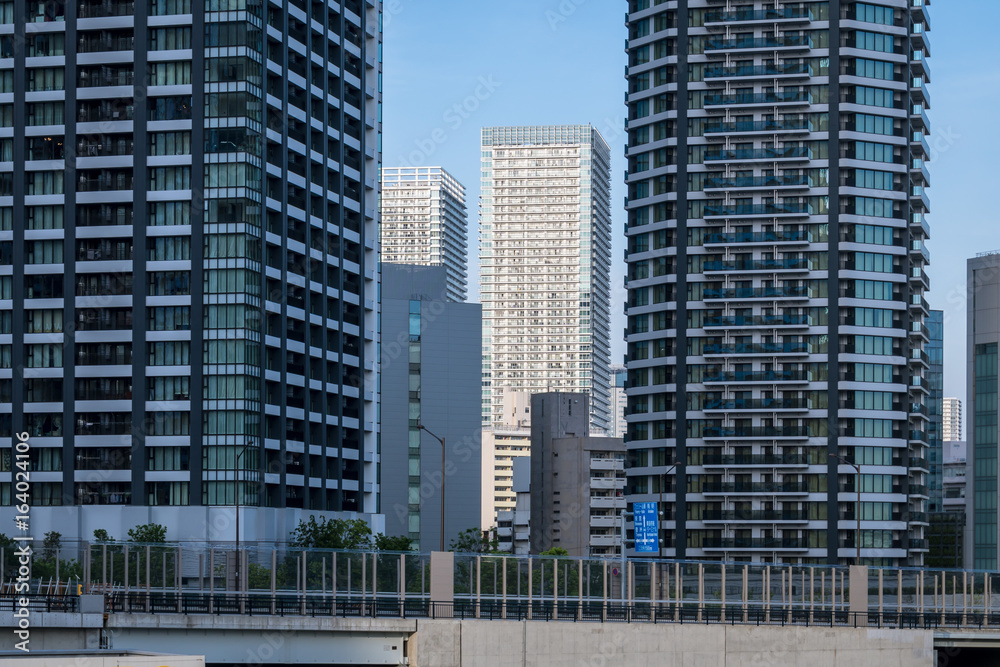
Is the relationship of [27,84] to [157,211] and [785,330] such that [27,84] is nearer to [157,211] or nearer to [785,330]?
[157,211]

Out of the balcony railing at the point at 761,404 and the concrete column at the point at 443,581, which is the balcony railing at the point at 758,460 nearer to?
the balcony railing at the point at 761,404

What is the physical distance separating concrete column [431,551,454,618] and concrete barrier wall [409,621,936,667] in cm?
152

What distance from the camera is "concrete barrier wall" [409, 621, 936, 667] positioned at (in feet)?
232

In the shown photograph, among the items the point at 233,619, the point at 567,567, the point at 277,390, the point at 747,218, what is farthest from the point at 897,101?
the point at 233,619

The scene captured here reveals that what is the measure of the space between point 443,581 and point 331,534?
6814cm

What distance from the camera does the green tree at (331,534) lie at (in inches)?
5502

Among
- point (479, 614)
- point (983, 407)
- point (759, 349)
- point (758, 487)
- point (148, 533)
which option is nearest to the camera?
point (479, 614)

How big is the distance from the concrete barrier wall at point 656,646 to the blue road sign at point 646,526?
20.2 m

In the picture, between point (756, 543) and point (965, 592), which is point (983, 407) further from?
point (965, 592)

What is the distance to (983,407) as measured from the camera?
578 feet

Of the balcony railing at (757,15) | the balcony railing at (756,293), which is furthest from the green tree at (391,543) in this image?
the balcony railing at (757,15)

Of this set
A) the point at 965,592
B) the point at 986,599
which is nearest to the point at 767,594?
the point at 965,592

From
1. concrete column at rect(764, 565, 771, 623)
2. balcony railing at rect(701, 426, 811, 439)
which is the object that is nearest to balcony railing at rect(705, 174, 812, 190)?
balcony railing at rect(701, 426, 811, 439)

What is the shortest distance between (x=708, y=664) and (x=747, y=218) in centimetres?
9318
